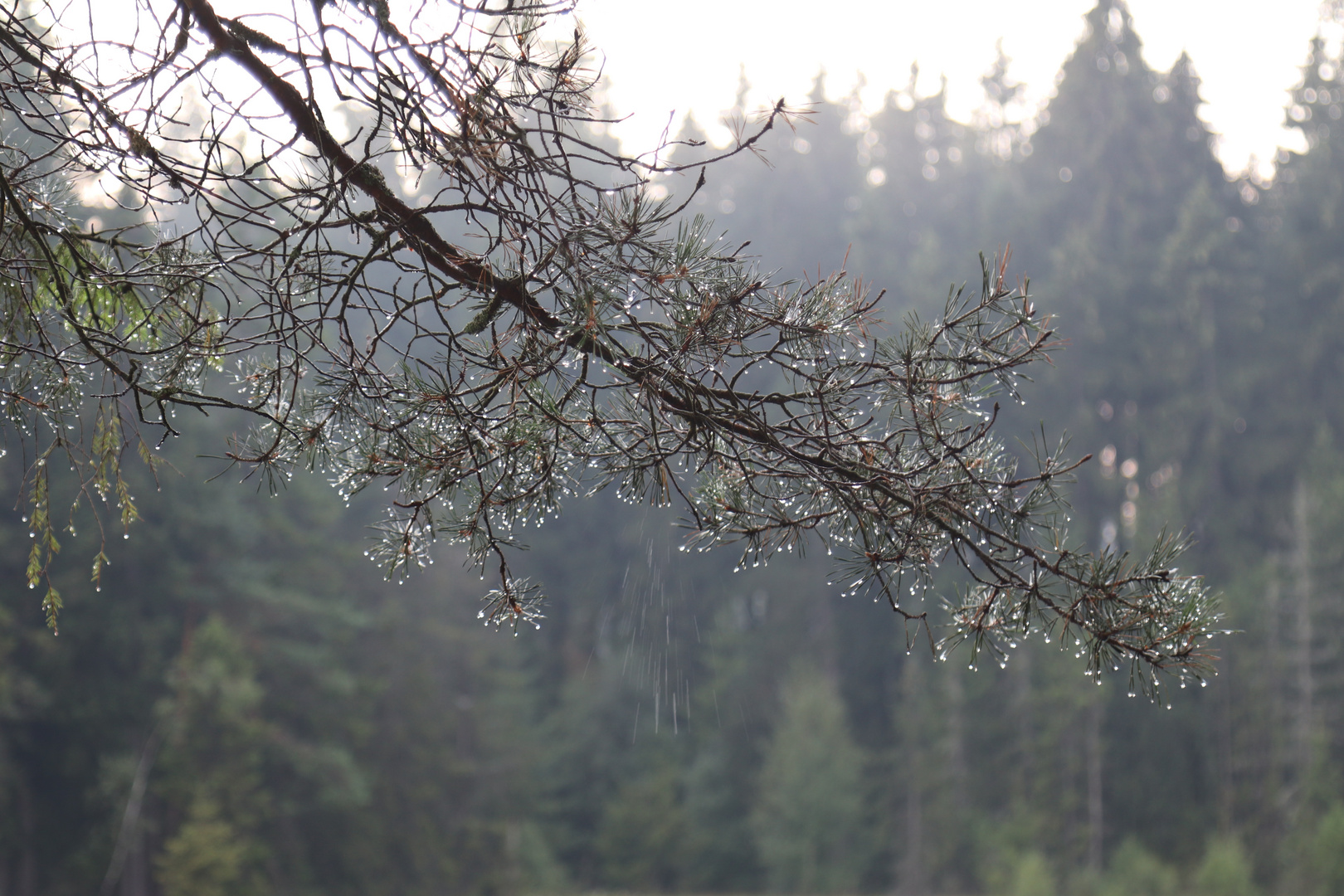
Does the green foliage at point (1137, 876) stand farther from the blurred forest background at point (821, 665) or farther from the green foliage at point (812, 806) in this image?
the green foliage at point (812, 806)

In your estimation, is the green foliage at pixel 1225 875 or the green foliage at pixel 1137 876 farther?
the green foliage at pixel 1137 876

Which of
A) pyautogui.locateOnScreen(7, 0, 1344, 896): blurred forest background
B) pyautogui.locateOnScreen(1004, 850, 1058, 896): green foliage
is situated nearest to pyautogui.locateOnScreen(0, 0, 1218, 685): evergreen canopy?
pyautogui.locateOnScreen(7, 0, 1344, 896): blurred forest background

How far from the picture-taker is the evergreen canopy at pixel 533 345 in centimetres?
248

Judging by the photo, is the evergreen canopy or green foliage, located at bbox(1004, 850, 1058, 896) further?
green foliage, located at bbox(1004, 850, 1058, 896)

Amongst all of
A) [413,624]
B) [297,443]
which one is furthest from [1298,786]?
[297,443]

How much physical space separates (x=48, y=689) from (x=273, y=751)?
10.1 ft

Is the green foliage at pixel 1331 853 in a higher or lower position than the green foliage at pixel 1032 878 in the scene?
higher

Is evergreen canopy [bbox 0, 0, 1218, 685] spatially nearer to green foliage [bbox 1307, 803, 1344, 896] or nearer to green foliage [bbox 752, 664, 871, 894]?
green foliage [bbox 1307, 803, 1344, 896]

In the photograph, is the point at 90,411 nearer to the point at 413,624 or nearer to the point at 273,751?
the point at 273,751

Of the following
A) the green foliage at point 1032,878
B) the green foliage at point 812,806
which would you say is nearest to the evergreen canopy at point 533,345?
the green foliage at point 1032,878

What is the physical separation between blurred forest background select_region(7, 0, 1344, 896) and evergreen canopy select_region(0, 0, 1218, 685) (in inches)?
372

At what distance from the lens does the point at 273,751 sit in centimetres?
1658

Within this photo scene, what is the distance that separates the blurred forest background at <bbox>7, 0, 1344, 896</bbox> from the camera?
1584 cm

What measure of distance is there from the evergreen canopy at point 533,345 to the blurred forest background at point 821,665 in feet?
31.0
